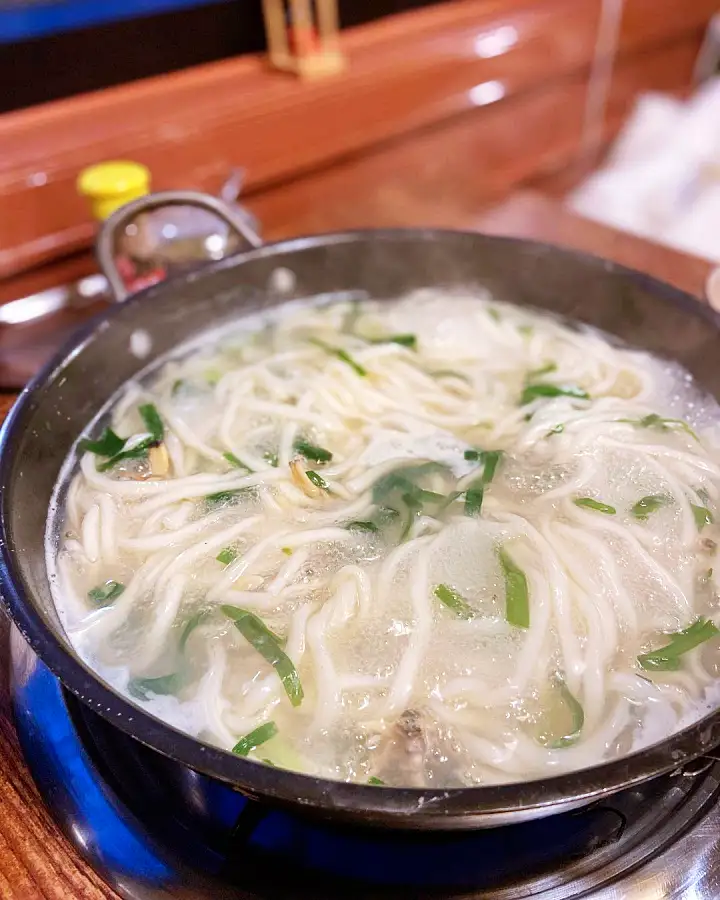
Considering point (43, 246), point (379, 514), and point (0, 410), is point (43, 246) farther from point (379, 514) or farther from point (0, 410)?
point (379, 514)

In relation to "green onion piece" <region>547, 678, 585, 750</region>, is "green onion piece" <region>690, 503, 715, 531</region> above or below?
above

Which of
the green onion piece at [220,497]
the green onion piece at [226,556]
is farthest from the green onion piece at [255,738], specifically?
the green onion piece at [220,497]

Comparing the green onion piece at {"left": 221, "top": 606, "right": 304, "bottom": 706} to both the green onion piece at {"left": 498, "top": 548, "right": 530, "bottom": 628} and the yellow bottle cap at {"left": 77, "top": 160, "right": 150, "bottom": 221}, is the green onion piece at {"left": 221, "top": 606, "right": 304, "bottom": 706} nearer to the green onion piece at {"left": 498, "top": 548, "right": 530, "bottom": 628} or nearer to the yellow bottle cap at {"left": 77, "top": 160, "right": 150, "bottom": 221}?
the green onion piece at {"left": 498, "top": 548, "right": 530, "bottom": 628}

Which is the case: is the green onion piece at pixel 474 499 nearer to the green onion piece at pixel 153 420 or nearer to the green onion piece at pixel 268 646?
the green onion piece at pixel 268 646

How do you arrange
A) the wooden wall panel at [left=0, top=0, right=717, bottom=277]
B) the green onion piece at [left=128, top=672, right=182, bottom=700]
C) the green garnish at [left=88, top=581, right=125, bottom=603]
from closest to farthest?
1. the green onion piece at [left=128, top=672, right=182, bottom=700]
2. the green garnish at [left=88, top=581, right=125, bottom=603]
3. the wooden wall panel at [left=0, top=0, right=717, bottom=277]

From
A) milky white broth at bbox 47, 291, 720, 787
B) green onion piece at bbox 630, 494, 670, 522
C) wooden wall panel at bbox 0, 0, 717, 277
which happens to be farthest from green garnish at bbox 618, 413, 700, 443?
wooden wall panel at bbox 0, 0, 717, 277
